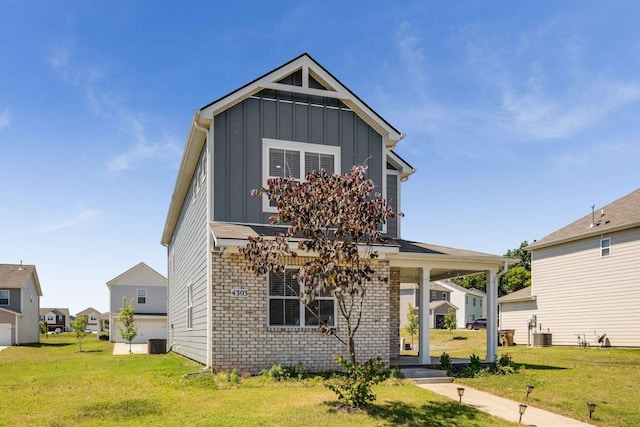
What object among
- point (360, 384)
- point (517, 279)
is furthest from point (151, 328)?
point (517, 279)

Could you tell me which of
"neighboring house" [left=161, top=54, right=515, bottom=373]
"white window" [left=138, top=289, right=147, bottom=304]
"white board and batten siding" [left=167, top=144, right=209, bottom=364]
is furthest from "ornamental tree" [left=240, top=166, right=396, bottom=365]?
"white window" [left=138, top=289, right=147, bottom=304]

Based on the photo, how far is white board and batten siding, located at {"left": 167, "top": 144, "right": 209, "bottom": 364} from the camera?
45.2 feet

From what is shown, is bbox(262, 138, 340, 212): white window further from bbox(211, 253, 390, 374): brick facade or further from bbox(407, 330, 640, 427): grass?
bbox(407, 330, 640, 427): grass

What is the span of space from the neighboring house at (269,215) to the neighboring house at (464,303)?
51.7m

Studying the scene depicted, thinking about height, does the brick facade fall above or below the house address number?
below

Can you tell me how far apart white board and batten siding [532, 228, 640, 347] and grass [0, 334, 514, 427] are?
56.0ft

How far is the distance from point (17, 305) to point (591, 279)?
136 feet

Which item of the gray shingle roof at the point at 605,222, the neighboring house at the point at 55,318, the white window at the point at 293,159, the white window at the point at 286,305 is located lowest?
the neighboring house at the point at 55,318

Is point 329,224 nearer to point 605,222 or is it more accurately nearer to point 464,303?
point 605,222

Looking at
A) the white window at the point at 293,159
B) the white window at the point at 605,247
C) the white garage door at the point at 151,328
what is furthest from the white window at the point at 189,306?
the white garage door at the point at 151,328

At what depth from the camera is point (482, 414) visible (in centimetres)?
925

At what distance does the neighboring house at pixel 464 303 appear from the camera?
214 feet

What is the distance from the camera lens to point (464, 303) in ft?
214

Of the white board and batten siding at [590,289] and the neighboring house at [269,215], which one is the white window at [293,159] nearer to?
the neighboring house at [269,215]
